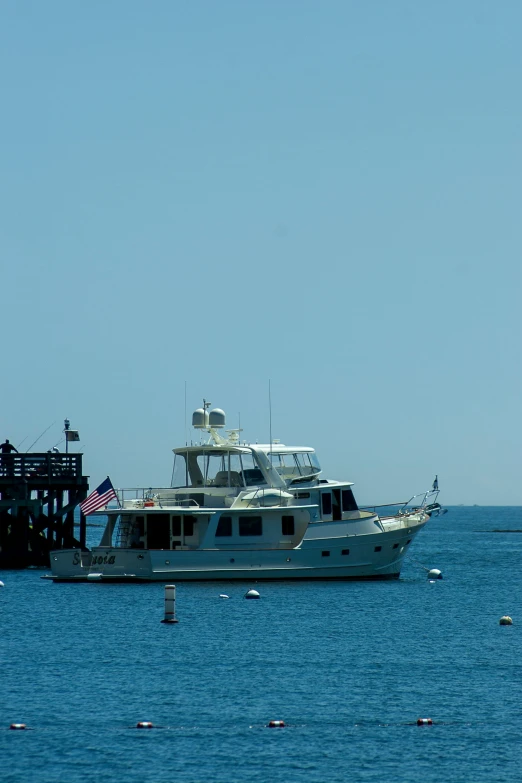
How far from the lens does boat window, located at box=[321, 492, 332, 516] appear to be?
45.8 meters

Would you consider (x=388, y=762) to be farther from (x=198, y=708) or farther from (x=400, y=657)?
(x=400, y=657)

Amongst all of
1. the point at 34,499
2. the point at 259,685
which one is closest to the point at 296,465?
the point at 34,499

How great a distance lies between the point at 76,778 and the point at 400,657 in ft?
41.6

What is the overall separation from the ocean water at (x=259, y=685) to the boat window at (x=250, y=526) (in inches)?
71.5

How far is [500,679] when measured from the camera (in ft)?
92.5

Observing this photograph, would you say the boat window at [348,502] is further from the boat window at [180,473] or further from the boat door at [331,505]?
the boat window at [180,473]

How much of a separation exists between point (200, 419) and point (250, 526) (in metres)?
5.49

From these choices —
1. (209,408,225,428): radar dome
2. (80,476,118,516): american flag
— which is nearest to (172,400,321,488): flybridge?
(209,408,225,428): radar dome

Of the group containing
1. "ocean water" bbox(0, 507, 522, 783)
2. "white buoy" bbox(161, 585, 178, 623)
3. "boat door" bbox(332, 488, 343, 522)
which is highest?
"boat door" bbox(332, 488, 343, 522)

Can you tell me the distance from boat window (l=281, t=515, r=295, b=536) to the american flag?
589 cm

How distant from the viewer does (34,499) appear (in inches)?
2125

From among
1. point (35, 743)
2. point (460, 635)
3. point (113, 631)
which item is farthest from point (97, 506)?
point (35, 743)

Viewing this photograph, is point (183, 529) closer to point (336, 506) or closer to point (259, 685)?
point (336, 506)

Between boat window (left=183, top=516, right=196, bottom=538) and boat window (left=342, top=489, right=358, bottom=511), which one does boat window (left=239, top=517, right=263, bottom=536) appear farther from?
boat window (left=342, top=489, right=358, bottom=511)
